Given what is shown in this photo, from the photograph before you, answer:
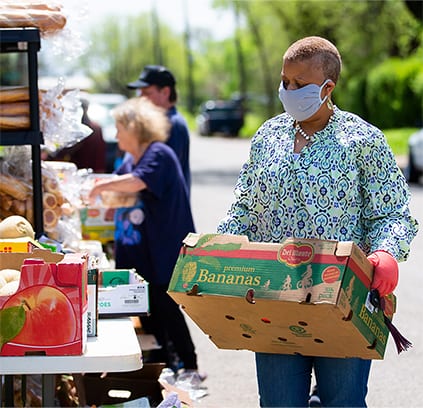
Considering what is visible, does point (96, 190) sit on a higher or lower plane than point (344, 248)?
lower

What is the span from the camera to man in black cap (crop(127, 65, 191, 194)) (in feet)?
22.4

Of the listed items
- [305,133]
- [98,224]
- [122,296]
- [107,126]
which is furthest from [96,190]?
[107,126]

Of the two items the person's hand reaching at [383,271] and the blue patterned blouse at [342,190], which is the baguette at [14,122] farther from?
the person's hand reaching at [383,271]

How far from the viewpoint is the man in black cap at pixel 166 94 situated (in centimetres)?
681

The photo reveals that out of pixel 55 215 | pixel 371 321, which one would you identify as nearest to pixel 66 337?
Result: pixel 371 321

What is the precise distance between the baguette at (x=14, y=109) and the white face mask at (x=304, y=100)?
1.74m

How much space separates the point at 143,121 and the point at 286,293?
312 cm

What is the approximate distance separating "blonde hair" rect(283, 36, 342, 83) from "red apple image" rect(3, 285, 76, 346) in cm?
120

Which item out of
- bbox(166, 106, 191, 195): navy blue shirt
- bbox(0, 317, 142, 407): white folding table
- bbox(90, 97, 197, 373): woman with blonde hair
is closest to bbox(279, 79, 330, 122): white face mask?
bbox(0, 317, 142, 407): white folding table

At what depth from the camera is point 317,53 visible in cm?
346

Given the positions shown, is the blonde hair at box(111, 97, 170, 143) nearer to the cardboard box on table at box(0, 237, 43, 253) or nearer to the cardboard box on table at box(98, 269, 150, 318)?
the cardboard box on table at box(98, 269, 150, 318)

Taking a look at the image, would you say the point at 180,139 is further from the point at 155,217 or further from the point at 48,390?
the point at 48,390

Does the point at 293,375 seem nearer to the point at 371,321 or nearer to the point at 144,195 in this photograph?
the point at 371,321

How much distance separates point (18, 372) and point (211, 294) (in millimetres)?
699
